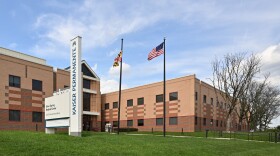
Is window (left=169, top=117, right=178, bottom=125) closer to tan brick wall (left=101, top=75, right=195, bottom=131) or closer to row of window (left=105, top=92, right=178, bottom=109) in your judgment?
tan brick wall (left=101, top=75, right=195, bottom=131)

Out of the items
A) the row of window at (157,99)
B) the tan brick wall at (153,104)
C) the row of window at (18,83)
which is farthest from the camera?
the row of window at (157,99)

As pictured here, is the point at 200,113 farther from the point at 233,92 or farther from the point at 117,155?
the point at 117,155

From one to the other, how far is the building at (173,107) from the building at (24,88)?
14.0 metres

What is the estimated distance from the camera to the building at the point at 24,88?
3709cm

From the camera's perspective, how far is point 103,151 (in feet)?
44.4

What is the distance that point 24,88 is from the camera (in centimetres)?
3969

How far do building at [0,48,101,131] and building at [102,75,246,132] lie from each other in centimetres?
1397

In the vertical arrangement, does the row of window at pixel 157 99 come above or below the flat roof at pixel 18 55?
below

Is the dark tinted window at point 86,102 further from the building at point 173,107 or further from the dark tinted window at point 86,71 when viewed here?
the building at point 173,107

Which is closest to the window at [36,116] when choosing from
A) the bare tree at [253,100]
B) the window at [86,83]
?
the window at [86,83]

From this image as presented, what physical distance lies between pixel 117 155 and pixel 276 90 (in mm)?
74011

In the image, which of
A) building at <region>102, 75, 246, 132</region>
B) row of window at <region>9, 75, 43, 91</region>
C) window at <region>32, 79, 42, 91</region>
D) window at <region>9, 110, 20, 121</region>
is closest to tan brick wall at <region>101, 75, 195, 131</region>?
building at <region>102, 75, 246, 132</region>

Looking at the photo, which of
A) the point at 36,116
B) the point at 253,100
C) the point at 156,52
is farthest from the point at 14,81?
the point at 253,100

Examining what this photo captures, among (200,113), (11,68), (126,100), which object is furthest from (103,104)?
(11,68)
